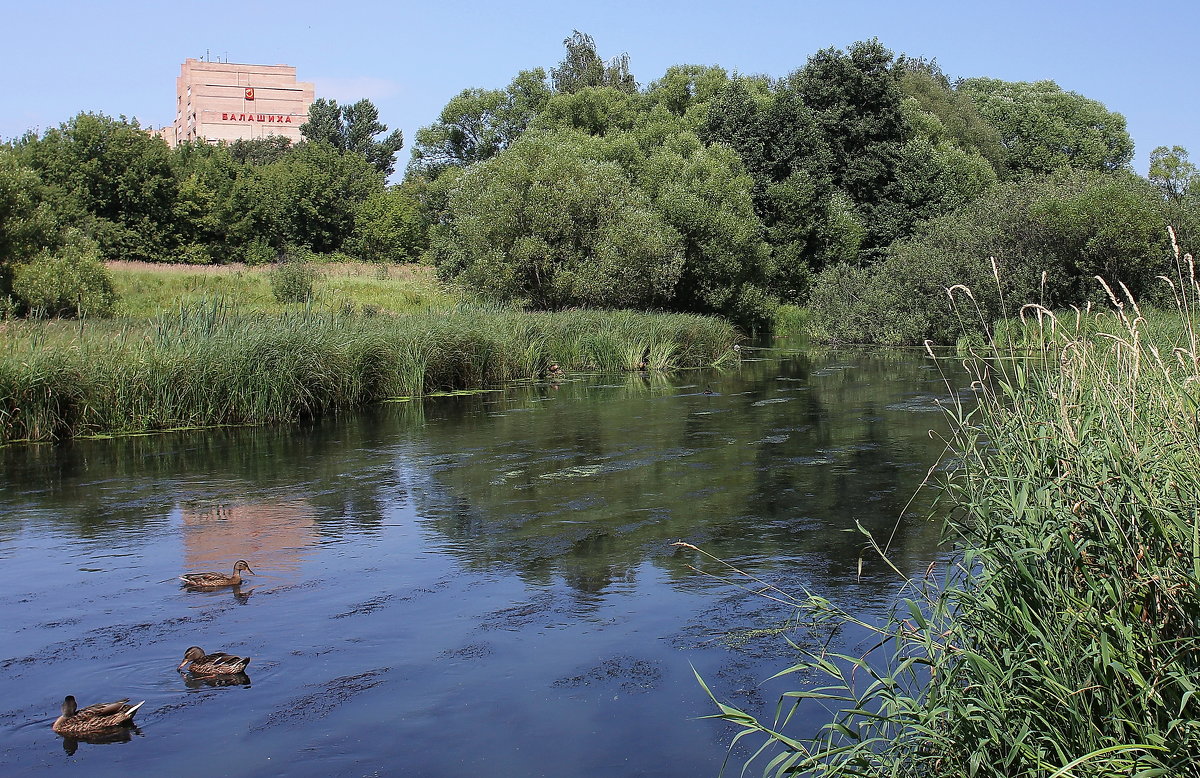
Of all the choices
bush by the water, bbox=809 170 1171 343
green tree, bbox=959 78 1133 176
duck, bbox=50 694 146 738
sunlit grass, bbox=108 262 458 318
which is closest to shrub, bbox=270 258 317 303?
sunlit grass, bbox=108 262 458 318

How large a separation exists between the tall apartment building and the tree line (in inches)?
2818

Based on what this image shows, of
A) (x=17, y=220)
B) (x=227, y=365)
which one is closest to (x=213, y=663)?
(x=227, y=365)

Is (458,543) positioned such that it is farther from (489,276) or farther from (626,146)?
(626,146)

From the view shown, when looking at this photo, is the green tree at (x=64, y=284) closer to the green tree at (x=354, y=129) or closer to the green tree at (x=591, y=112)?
the green tree at (x=591, y=112)

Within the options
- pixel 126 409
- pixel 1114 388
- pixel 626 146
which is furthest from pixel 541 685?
pixel 626 146

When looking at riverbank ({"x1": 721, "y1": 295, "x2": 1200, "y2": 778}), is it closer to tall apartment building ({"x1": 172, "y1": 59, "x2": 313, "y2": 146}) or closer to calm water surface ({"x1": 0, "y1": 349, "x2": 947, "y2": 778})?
calm water surface ({"x1": 0, "y1": 349, "x2": 947, "y2": 778})

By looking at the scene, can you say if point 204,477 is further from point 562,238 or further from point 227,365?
point 562,238

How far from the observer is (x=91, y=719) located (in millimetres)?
5379

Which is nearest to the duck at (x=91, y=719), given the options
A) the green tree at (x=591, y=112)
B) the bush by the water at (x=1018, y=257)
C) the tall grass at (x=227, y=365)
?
the tall grass at (x=227, y=365)

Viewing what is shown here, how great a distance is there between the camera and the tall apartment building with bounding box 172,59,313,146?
12962cm

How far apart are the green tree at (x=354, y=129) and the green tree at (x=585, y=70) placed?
24.7 meters

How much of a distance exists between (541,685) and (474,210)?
29270mm

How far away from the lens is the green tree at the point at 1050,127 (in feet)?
208

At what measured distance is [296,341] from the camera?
17484 millimetres
